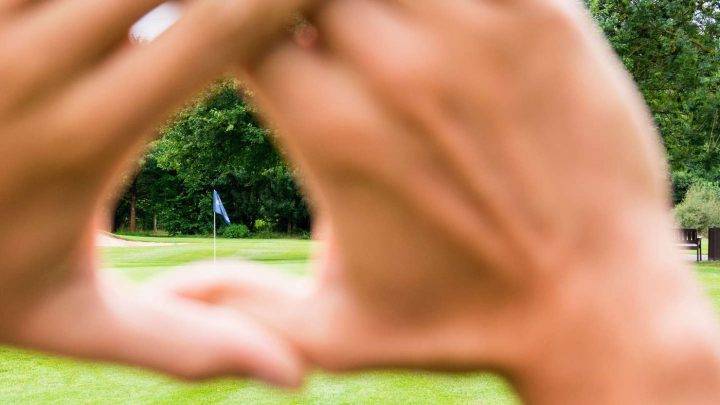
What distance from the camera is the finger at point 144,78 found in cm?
76

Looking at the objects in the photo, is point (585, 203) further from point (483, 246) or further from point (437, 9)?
point (437, 9)

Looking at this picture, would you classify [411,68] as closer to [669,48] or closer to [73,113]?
[73,113]

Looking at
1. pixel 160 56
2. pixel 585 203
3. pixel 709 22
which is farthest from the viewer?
pixel 709 22

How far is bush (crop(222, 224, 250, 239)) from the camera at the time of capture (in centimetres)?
2019

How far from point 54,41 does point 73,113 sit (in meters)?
0.07

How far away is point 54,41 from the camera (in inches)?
29.4

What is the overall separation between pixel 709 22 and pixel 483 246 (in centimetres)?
1085

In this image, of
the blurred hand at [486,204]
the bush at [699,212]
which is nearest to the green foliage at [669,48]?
the bush at [699,212]

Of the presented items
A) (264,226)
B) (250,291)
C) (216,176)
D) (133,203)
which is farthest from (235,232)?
(250,291)

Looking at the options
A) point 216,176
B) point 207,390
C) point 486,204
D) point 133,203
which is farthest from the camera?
point 133,203

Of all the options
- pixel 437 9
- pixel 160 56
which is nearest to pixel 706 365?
pixel 437 9

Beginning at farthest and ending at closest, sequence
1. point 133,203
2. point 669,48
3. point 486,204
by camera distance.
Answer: point 133,203, point 669,48, point 486,204

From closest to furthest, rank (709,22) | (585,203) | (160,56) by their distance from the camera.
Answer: (160,56) → (585,203) → (709,22)

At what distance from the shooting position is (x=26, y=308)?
835 mm
